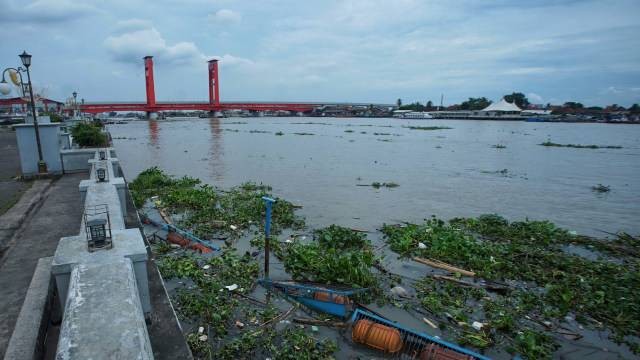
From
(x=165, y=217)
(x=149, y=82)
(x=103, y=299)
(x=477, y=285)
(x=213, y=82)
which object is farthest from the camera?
(x=213, y=82)

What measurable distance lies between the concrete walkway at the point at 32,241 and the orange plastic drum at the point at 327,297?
14.4 ft

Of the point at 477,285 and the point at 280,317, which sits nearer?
the point at 280,317

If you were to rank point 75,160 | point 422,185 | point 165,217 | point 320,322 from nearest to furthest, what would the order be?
point 320,322 < point 165,217 < point 75,160 < point 422,185

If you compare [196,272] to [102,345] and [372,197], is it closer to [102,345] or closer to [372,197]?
[102,345]

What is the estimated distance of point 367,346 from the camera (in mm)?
5895

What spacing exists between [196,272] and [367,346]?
4.00m

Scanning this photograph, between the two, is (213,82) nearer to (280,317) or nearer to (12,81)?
(12,81)

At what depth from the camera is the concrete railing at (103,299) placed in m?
2.38

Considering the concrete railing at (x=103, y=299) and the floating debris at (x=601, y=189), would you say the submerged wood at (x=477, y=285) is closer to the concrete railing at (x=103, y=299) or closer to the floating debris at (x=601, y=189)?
the concrete railing at (x=103, y=299)

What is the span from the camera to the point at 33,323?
12.5ft

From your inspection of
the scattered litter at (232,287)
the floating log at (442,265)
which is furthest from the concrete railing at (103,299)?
the floating log at (442,265)

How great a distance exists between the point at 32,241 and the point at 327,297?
18.6ft

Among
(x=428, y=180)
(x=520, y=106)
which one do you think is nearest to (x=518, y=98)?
(x=520, y=106)

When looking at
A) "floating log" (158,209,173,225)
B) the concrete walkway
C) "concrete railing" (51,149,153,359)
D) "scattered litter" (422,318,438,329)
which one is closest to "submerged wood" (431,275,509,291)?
"scattered litter" (422,318,438,329)
